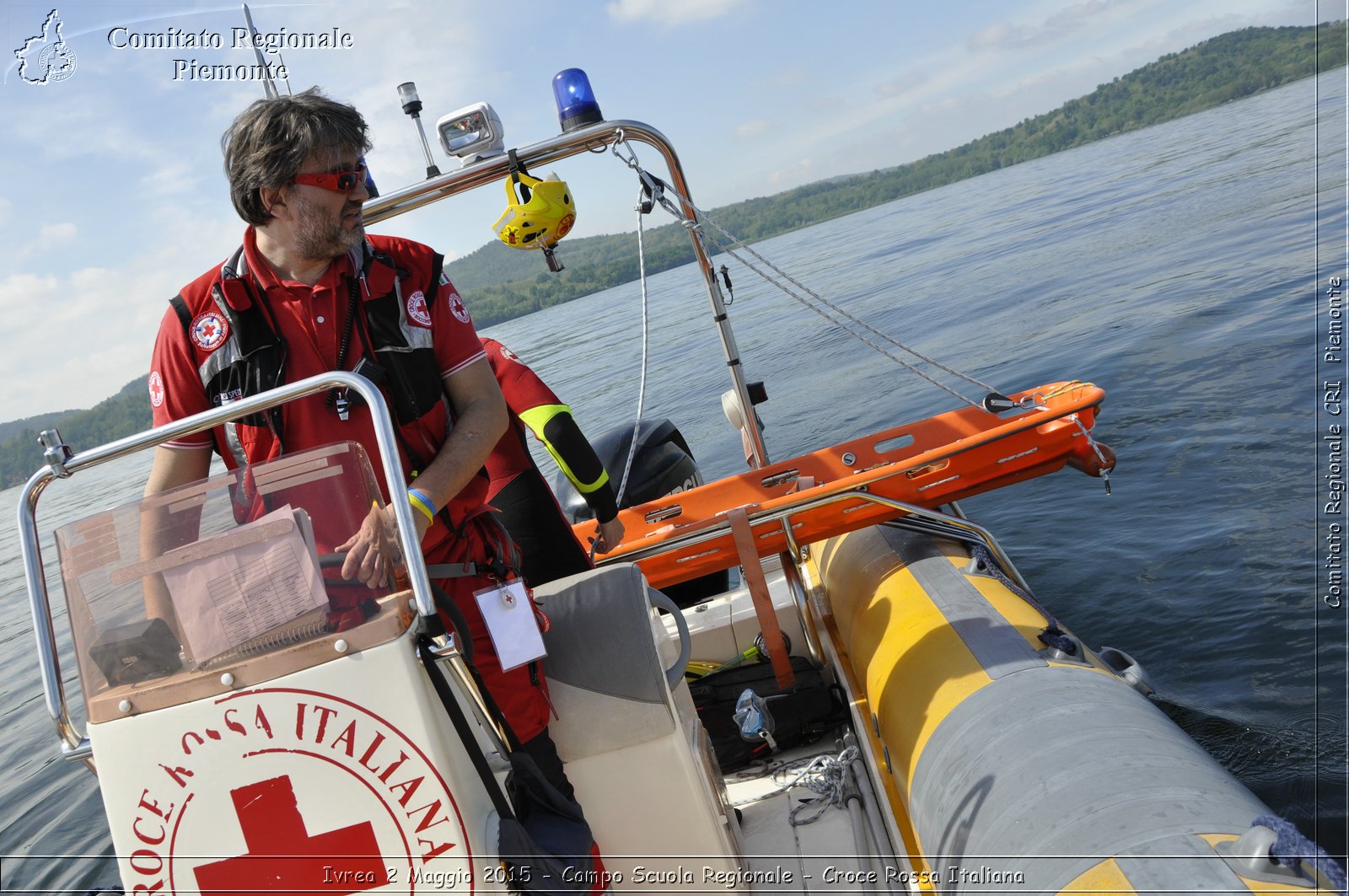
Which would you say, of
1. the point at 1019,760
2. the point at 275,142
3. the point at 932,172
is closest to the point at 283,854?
the point at 275,142

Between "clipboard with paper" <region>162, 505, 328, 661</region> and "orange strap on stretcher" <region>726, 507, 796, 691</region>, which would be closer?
"clipboard with paper" <region>162, 505, 328, 661</region>

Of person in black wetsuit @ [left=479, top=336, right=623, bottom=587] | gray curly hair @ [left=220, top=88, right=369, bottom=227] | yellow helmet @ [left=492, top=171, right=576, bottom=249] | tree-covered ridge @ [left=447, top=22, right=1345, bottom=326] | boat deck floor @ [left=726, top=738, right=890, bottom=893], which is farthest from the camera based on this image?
tree-covered ridge @ [left=447, top=22, right=1345, bottom=326]

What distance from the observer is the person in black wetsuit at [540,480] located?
3191 mm

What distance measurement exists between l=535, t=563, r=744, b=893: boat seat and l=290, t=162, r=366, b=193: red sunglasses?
0.99 metres

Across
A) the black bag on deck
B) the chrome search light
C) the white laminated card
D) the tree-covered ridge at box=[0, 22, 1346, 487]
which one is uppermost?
the tree-covered ridge at box=[0, 22, 1346, 487]

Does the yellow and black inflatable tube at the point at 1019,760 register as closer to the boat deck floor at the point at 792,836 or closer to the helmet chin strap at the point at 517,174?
the boat deck floor at the point at 792,836

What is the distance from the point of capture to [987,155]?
2603 inches

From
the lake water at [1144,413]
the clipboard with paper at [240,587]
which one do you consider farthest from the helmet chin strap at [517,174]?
the lake water at [1144,413]

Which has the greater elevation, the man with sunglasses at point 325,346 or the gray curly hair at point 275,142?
the gray curly hair at point 275,142

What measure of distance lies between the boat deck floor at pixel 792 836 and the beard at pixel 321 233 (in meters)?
1.89

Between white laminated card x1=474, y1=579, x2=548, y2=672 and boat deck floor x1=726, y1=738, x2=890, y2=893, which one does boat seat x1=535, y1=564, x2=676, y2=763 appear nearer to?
white laminated card x1=474, y1=579, x2=548, y2=672

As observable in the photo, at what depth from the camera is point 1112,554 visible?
17.2 feet

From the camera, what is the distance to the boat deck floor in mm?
2562

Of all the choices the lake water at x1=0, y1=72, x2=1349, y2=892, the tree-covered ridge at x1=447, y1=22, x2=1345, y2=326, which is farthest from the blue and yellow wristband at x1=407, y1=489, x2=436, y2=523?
the tree-covered ridge at x1=447, y1=22, x2=1345, y2=326
